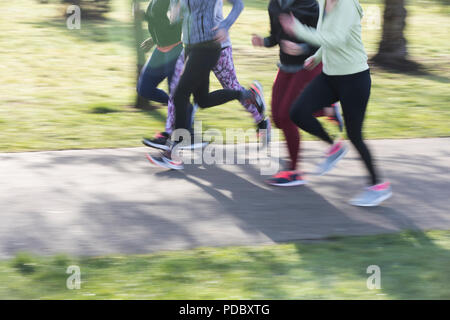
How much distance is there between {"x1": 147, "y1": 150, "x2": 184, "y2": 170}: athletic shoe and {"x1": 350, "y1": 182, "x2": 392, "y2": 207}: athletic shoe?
5.58ft

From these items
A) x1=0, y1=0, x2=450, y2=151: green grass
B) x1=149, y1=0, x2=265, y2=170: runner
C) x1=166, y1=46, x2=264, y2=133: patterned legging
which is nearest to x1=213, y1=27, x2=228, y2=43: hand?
x1=149, y1=0, x2=265, y2=170: runner

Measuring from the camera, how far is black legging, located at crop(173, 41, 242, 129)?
620 centimetres

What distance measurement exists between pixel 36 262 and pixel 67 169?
2119 mm

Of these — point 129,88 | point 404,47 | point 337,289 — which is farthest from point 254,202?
point 404,47

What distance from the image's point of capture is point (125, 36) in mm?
14914

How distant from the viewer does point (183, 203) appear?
5672 mm

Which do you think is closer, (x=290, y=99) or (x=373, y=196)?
(x=373, y=196)

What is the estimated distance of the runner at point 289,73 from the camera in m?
5.91

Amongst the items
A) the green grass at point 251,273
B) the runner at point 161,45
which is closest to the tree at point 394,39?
the runner at point 161,45

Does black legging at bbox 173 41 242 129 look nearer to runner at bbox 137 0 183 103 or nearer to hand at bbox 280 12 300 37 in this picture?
runner at bbox 137 0 183 103

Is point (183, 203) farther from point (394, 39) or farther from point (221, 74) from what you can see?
point (394, 39)

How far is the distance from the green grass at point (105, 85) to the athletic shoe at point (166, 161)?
3.18 feet

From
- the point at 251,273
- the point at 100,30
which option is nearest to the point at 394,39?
the point at 100,30

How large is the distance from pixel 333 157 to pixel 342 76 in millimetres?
1041
